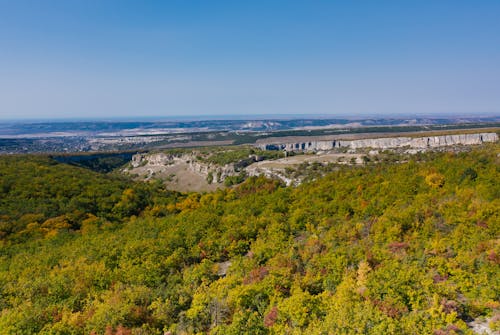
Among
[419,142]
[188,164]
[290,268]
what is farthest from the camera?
[419,142]

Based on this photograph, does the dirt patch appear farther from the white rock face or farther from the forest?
the white rock face

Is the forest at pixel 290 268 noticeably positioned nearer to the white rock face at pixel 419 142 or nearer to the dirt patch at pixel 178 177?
the dirt patch at pixel 178 177

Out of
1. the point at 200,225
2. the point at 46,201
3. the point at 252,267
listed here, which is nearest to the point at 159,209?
the point at 46,201

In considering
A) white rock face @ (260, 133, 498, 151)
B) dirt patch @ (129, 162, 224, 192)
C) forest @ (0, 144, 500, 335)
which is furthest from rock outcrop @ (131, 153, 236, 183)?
forest @ (0, 144, 500, 335)

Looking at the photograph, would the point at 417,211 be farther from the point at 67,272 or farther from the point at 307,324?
the point at 67,272

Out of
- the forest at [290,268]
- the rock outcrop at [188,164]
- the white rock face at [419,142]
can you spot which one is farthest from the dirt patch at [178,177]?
the white rock face at [419,142]

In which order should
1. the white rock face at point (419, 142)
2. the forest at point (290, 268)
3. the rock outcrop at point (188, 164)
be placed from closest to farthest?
the forest at point (290, 268) → the rock outcrop at point (188, 164) → the white rock face at point (419, 142)

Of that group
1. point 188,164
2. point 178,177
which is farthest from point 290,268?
point 188,164

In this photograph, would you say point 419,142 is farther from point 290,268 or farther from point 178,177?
point 290,268
